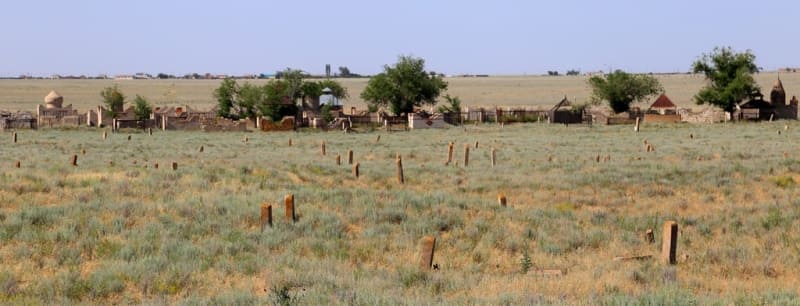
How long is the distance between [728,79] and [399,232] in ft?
213

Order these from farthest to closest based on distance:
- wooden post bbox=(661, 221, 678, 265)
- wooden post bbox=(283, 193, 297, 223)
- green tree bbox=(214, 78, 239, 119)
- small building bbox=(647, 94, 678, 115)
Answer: small building bbox=(647, 94, 678, 115) < green tree bbox=(214, 78, 239, 119) < wooden post bbox=(283, 193, 297, 223) < wooden post bbox=(661, 221, 678, 265)

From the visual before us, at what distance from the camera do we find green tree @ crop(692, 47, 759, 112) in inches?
2847

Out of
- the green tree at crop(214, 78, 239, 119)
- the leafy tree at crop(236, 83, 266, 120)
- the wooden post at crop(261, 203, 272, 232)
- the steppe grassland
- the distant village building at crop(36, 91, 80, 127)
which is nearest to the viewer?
the steppe grassland

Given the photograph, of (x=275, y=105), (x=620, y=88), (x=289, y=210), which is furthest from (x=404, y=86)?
(x=289, y=210)

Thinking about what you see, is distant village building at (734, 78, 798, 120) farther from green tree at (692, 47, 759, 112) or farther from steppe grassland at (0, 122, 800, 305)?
steppe grassland at (0, 122, 800, 305)

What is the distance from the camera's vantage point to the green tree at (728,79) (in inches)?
2847

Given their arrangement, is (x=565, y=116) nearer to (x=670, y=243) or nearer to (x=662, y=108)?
(x=662, y=108)

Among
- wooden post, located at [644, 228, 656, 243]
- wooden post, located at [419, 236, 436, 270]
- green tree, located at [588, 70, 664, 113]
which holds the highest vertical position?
green tree, located at [588, 70, 664, 113]

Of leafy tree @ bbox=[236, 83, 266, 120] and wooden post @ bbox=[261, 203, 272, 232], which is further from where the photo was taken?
leafy tree @ bbox=[236, 83, 266, 120]

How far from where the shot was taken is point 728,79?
245 feet

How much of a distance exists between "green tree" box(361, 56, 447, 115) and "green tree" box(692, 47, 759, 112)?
23.1 metres

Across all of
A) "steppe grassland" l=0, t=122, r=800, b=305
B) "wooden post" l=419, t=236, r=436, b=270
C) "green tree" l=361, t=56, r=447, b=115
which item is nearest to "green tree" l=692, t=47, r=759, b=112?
"green tree" l=361, t=56, r=447, b=115

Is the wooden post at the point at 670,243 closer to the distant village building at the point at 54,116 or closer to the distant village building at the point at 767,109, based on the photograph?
the distant village building at the point at 54,116

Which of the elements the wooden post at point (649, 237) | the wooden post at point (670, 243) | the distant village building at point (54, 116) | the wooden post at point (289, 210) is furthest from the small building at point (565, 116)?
the wooden post at point (670, 243)
